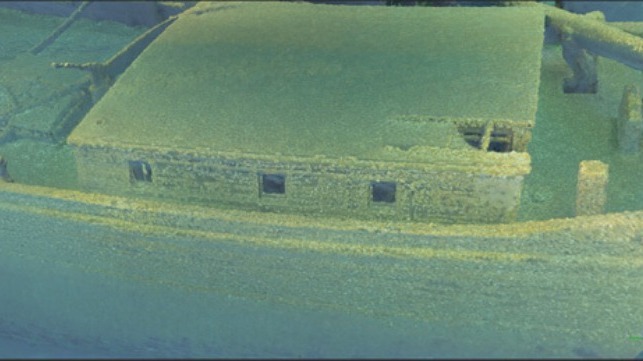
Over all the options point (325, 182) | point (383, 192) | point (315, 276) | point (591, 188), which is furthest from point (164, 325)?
point (591, 188)

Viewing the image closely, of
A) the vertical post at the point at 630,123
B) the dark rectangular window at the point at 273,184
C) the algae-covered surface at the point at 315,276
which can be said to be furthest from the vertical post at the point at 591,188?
the dark rectangular window at the point at 273,184

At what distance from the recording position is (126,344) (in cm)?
1984

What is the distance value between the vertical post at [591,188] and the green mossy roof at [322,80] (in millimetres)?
1513

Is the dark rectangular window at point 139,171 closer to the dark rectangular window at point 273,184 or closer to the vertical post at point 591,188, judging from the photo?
the dark rectangular window at point 273,184

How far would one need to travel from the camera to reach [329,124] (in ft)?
59.5

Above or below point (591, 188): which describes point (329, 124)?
above

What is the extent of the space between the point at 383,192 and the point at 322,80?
120 inches

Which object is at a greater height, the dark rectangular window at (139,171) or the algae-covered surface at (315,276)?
the dark rectangular window at (139,171)

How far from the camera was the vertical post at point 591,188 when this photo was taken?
56.4 feet

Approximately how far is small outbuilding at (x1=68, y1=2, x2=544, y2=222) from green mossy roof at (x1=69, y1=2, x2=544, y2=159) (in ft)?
0.13

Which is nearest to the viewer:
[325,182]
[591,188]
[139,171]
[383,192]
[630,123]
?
[591,188]

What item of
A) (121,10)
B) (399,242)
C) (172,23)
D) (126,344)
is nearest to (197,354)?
(126,344)

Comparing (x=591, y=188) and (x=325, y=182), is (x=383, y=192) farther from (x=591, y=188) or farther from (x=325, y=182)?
(x=591, y=188)

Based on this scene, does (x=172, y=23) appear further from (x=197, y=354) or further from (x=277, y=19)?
(x=197, y=354)
